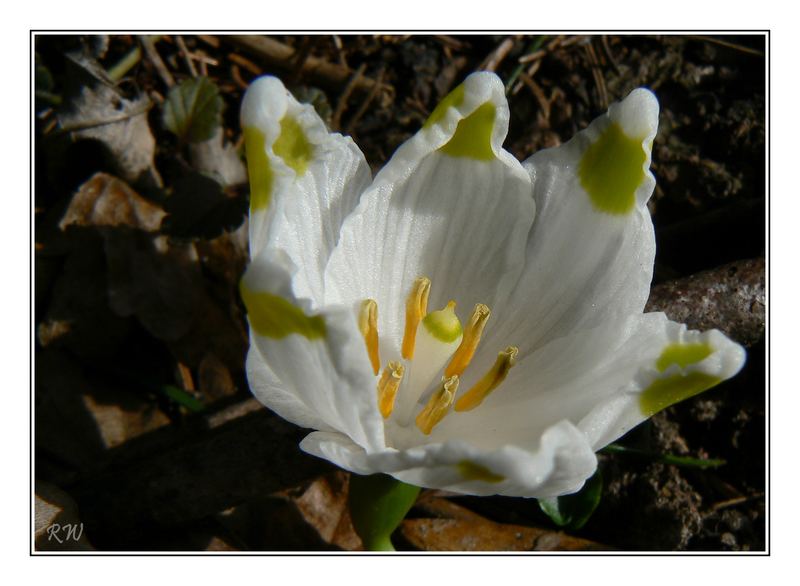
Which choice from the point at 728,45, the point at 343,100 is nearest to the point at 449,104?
A: the point at 343,100

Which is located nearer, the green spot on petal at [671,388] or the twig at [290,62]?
the green spot on petal at [671,388]

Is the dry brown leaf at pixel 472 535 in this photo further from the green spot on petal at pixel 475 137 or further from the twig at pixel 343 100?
the twig at pixel 343 100

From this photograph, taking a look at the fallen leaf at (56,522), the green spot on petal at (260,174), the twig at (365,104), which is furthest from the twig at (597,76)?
the fallen leaf at (56,522)

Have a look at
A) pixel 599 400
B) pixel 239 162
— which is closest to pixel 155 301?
pixel 239 162

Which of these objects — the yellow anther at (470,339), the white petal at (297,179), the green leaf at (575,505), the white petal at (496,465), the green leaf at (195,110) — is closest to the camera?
the white petal at (496,465)

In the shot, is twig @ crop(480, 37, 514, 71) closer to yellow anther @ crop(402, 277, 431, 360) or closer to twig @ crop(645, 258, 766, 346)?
twig @ crop(645, 258, 766, 346)
